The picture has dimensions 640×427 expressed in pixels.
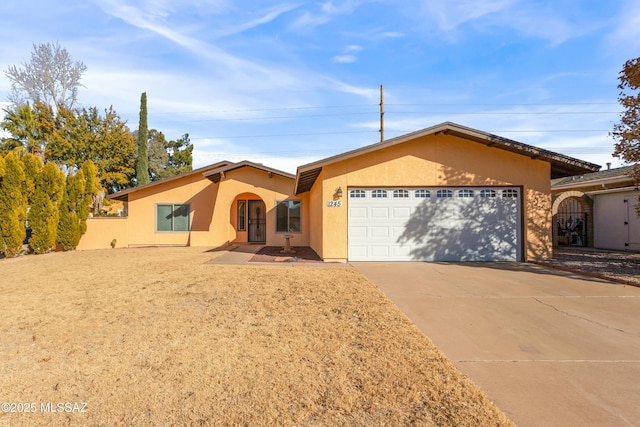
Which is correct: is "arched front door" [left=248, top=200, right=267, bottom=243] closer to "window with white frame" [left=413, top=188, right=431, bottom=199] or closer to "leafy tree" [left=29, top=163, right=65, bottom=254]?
"leafy tree" [left=29, top=163, right=65, bottom=254]

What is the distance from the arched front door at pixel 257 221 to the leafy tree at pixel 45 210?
8742 millimetres

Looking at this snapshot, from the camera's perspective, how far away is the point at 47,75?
29.4 metres

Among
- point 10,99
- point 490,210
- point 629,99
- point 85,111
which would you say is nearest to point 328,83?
point 490,210

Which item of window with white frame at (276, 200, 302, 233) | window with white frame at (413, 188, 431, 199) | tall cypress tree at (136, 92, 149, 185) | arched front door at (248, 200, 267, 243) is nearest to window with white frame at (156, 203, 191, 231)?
arched front door at (248, 200, 267, 243)

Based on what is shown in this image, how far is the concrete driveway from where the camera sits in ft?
9.87

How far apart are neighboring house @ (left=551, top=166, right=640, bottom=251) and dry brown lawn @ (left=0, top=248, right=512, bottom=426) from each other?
1536 cm

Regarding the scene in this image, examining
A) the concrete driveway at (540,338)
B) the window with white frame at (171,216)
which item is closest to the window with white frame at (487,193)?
the concrete driveway at (540,338)

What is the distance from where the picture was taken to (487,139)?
1173cm

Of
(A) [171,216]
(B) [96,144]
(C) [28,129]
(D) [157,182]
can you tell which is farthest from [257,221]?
(C) [28,129]

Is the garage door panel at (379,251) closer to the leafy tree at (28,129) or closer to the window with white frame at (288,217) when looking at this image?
the window with white frame at (288,217)

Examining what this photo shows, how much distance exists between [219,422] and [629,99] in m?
13.2

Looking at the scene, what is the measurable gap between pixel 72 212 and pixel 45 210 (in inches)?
52.7

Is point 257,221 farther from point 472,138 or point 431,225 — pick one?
point 472,138

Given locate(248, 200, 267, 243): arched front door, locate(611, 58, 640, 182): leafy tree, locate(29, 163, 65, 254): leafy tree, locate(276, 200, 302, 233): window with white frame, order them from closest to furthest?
1. locate(611, 58, 640, 182): leafy tree
2. locate(29, 163, 65, 254): leafy tree
3. locate(276, 200, 302, 233): window with white frame
4. locate(248, 200, 267, 243): arched front door
